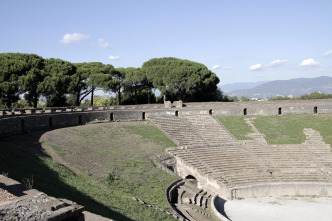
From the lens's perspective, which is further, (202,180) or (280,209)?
(202,180)

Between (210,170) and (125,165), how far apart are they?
6.87m

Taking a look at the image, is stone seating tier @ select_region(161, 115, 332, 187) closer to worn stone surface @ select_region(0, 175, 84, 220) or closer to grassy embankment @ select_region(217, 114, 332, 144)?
grassy embankment @ select_region(217, 114, 332, 144)

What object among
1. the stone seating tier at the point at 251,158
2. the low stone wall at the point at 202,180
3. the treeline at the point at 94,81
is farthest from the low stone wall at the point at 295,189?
the treeline at the point at 94,81

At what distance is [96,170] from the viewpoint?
19016 mm

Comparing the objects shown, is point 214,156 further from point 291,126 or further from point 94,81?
point 94,81

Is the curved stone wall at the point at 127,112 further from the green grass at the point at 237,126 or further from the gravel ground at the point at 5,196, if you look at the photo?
the gravel ground at the point at 5,196

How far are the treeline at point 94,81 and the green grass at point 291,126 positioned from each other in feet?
43.0

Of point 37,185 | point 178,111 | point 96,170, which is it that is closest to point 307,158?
point 178,111

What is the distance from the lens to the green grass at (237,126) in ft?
98.4

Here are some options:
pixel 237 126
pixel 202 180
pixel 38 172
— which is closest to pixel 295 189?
pixel 202 180

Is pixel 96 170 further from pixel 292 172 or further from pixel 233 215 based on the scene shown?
pixel 292 172

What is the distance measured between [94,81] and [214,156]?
858 inches

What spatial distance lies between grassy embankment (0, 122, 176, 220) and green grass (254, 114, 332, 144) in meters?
11.1

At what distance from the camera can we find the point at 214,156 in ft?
84.0
